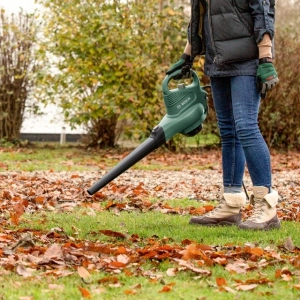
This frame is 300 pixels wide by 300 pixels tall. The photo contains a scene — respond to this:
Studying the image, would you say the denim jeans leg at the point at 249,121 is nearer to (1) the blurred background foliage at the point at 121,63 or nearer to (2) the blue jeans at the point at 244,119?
(2) the blue jeans at the point at 244,119

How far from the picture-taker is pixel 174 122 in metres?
4.62

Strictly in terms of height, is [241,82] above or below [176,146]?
above

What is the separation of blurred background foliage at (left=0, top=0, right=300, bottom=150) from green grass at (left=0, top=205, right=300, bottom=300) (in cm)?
705

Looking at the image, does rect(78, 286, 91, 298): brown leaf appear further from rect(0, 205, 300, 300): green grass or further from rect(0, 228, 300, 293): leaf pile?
rect(0, 228, 300, 293): leaf pile

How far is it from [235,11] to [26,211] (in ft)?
6.93

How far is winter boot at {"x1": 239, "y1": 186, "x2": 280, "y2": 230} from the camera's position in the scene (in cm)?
440

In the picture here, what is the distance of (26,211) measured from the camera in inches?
208

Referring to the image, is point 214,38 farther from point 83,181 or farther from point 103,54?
point 103,54

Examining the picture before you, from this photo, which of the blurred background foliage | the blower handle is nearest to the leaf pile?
the blower handle

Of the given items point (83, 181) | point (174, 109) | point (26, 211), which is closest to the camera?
point (174, 109)

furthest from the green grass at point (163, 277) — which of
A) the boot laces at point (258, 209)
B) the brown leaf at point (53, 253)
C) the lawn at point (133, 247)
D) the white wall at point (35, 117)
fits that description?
the white wall at point (35, 117)

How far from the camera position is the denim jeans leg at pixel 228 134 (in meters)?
4.53

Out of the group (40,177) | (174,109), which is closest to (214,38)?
(174,109)

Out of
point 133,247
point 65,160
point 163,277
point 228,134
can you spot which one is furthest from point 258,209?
point 65,160
